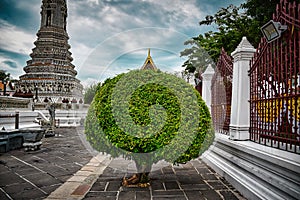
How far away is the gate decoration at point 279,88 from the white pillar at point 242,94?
9 centimetres

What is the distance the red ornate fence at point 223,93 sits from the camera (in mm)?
5391

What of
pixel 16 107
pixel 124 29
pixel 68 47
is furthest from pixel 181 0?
pixel 68 47

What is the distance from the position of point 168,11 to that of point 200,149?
10.1ft

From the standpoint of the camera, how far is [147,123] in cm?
353

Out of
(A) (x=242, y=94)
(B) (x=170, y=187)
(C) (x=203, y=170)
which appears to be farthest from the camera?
(C) (x=203, y=170)

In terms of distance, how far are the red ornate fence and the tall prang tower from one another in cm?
2140

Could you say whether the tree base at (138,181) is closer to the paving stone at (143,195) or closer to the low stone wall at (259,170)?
the paving stone at (143,195)

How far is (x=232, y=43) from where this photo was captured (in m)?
11.8

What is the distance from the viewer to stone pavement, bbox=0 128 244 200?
3.69m

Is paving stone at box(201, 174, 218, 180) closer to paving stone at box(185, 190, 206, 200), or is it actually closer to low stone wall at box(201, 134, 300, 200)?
low stone wall at box(201, 134, 300, 200)

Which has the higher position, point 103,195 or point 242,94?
point 242,94

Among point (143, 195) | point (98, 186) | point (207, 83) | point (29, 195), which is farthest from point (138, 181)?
point (207, 83)

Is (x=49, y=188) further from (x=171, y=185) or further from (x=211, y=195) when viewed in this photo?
(x=211, y=195)

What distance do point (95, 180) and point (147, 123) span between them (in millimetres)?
1660
